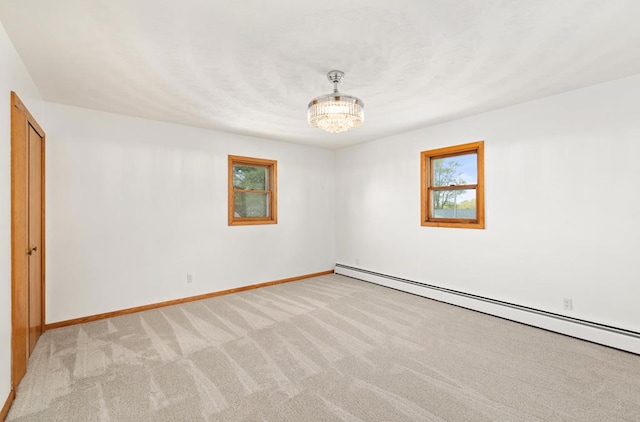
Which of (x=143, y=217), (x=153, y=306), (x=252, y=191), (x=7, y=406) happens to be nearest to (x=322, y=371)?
(x=7, y=406)

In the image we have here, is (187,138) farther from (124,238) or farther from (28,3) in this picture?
(28,3)

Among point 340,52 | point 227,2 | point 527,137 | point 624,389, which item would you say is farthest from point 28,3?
point 624,389

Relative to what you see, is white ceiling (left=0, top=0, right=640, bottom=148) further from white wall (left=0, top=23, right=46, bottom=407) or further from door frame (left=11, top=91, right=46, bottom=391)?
door frame (left=11, top=91, right=46, bottom=391)

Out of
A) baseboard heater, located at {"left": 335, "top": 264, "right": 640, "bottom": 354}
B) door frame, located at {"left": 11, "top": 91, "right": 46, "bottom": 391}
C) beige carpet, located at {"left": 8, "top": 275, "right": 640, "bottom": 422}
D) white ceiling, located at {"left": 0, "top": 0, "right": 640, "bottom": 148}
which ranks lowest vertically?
beige carpet, located at {"left": 8, "top": 275, "right": 640, "bottom": 422}

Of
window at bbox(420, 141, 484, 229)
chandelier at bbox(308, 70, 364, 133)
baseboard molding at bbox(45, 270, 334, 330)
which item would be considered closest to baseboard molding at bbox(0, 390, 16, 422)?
baseboard molding at bbox(45, 270, 334, 330)

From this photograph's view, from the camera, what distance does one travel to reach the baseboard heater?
2.82 metres

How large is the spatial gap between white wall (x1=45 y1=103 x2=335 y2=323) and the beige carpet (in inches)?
19.6

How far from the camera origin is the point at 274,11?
A: 6.09 ft

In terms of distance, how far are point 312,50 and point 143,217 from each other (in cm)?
312

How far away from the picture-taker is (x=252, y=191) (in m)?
5.12

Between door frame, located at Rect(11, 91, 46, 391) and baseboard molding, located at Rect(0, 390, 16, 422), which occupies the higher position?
door frame, located at Rect(11, 91, 46, 391)

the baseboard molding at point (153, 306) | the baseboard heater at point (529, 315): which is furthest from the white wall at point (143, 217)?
the baseboard heater at point (529, 315)

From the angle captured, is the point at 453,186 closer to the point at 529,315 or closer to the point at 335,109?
the point at 529,315

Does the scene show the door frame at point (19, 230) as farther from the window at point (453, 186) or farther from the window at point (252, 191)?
the window at point (453, 186)
